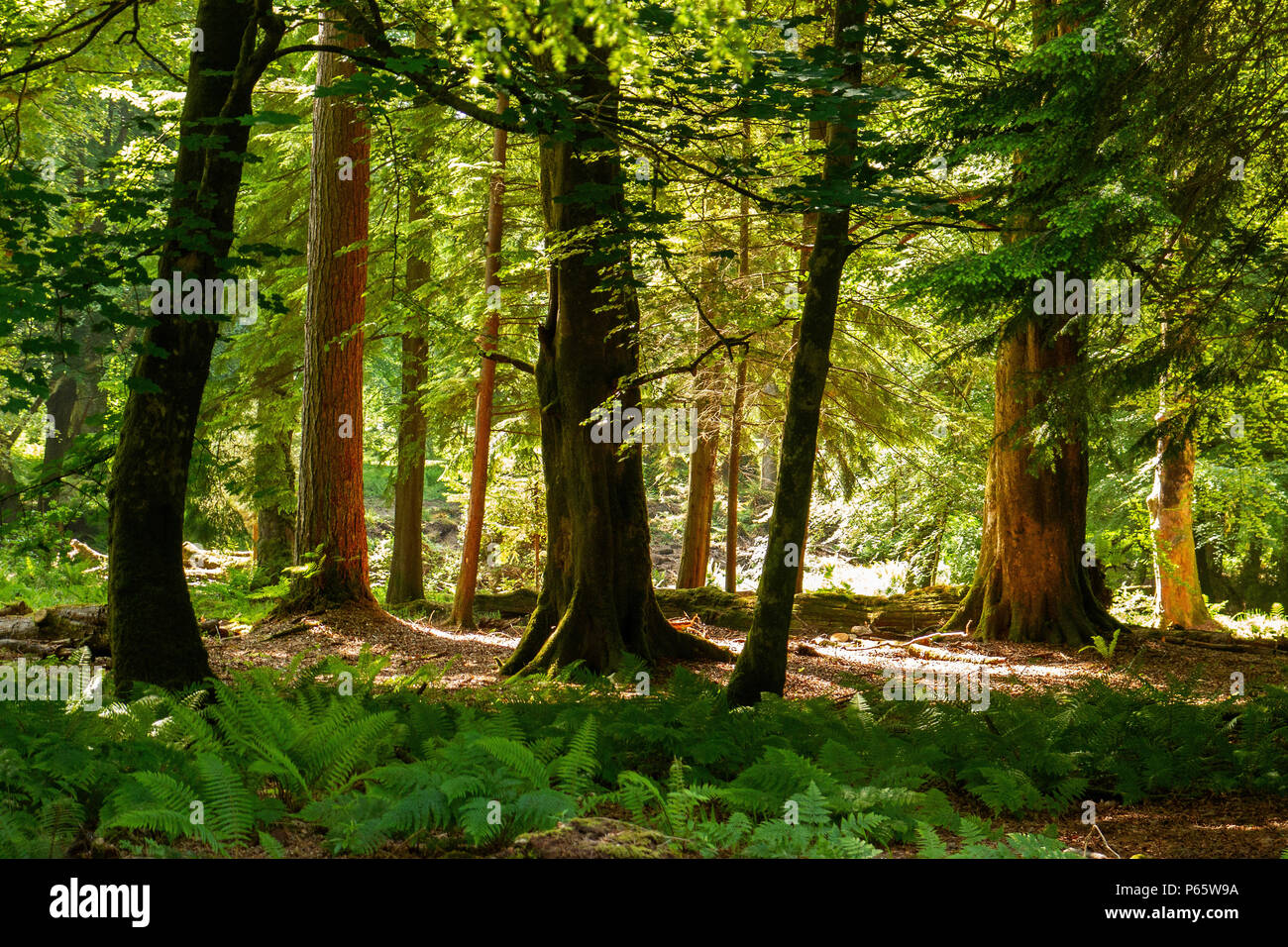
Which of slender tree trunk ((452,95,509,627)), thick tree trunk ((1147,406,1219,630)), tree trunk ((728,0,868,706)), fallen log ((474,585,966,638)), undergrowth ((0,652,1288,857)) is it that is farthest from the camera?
thick tree trunk ((1147,406,1219,630))

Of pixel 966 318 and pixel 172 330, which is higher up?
pixel 966 318

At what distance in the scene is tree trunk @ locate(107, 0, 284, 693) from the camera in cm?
596

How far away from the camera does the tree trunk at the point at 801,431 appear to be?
6598 millimetres

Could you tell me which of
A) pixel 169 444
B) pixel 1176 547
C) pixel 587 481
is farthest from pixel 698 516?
pixel 169 444

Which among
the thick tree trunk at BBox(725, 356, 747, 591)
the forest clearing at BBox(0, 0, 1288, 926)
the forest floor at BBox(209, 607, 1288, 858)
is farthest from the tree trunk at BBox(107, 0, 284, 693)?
the thick tree trunk at BBox(725, 356, 747, 591)

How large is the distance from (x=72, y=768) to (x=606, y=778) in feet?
7.94

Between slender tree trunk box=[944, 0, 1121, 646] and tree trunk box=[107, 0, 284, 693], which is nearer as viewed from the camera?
tree trunk box=[107, 0, 284, 693]

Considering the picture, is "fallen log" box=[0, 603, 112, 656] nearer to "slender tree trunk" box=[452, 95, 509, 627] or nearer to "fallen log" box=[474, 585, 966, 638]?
"slender tree trunk" box=[452, 95, 509, 627]

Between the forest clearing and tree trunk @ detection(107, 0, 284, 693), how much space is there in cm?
Result: 3

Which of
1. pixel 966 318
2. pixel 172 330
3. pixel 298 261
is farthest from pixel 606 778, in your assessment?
pixel 298 261

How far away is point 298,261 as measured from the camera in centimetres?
1520

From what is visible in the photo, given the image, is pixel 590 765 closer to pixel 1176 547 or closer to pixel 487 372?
pixel 487 372
